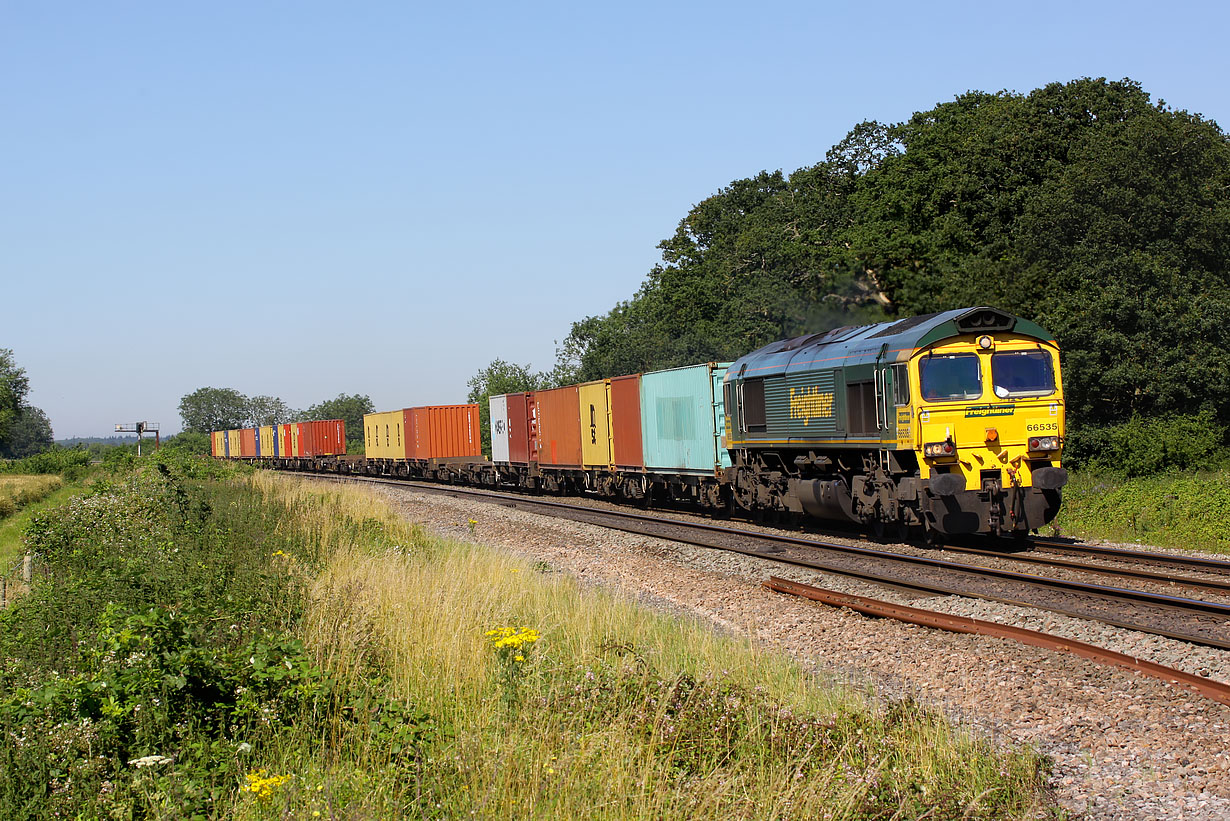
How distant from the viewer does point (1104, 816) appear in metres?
5.69

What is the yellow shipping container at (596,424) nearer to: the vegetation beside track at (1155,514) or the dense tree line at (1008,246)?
the dense tree line at (1008,246)

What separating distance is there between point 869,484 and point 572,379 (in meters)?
55.6

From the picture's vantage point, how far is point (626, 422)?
90.2 feet

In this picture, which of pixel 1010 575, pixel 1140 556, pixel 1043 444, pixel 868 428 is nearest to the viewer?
pixel 1010 575

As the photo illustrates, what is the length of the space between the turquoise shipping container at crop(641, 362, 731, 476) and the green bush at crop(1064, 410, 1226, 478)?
42.4ft

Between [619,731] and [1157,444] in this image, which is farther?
[1157,444]

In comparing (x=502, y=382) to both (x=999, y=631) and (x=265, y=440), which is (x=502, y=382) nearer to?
(x=265, y=440)

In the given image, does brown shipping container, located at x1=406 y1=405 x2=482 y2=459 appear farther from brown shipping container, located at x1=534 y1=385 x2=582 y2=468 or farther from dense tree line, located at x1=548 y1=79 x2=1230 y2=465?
dense tree line, located at x1=548 y1=79 x2=1230 y2=465

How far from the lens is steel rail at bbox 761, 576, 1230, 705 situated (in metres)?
7.70

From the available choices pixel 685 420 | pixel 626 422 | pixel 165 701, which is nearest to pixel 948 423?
pixel 685 420

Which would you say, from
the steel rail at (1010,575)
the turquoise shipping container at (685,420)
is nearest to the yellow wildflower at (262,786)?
the steel rail at (1010,575)

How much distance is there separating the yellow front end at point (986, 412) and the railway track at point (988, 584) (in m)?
1.75

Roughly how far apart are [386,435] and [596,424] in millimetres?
26956

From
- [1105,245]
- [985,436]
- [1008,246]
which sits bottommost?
[985,436]
